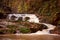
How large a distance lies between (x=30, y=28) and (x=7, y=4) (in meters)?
22.1

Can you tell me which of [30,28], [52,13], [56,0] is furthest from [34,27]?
[56,0]

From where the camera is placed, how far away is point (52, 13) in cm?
3800

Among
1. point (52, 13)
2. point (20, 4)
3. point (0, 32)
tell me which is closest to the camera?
point (0, 32)

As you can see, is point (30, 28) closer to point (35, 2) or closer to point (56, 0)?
point (56, 0)

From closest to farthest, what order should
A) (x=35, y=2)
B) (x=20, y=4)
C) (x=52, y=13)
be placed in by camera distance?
1. (x=52, y=13)
2. (x=35, y=2)
3. (x=20, y=4)

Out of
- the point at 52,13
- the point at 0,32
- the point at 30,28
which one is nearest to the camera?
the point at 0,32

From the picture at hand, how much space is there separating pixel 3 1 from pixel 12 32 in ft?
76.5

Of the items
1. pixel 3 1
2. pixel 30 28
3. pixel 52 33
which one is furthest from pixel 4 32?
pixel 3 1

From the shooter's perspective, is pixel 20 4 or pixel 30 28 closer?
pixel 30 28

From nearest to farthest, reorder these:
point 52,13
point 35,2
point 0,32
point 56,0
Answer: point 0,32 < point 52,13 < point 56,0 < point 35,2

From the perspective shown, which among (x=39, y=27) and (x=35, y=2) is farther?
(x=35, y=2)

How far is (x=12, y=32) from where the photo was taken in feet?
88.9

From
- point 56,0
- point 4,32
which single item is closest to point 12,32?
point 4,32

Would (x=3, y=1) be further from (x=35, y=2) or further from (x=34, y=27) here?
(x=34, y=27)
